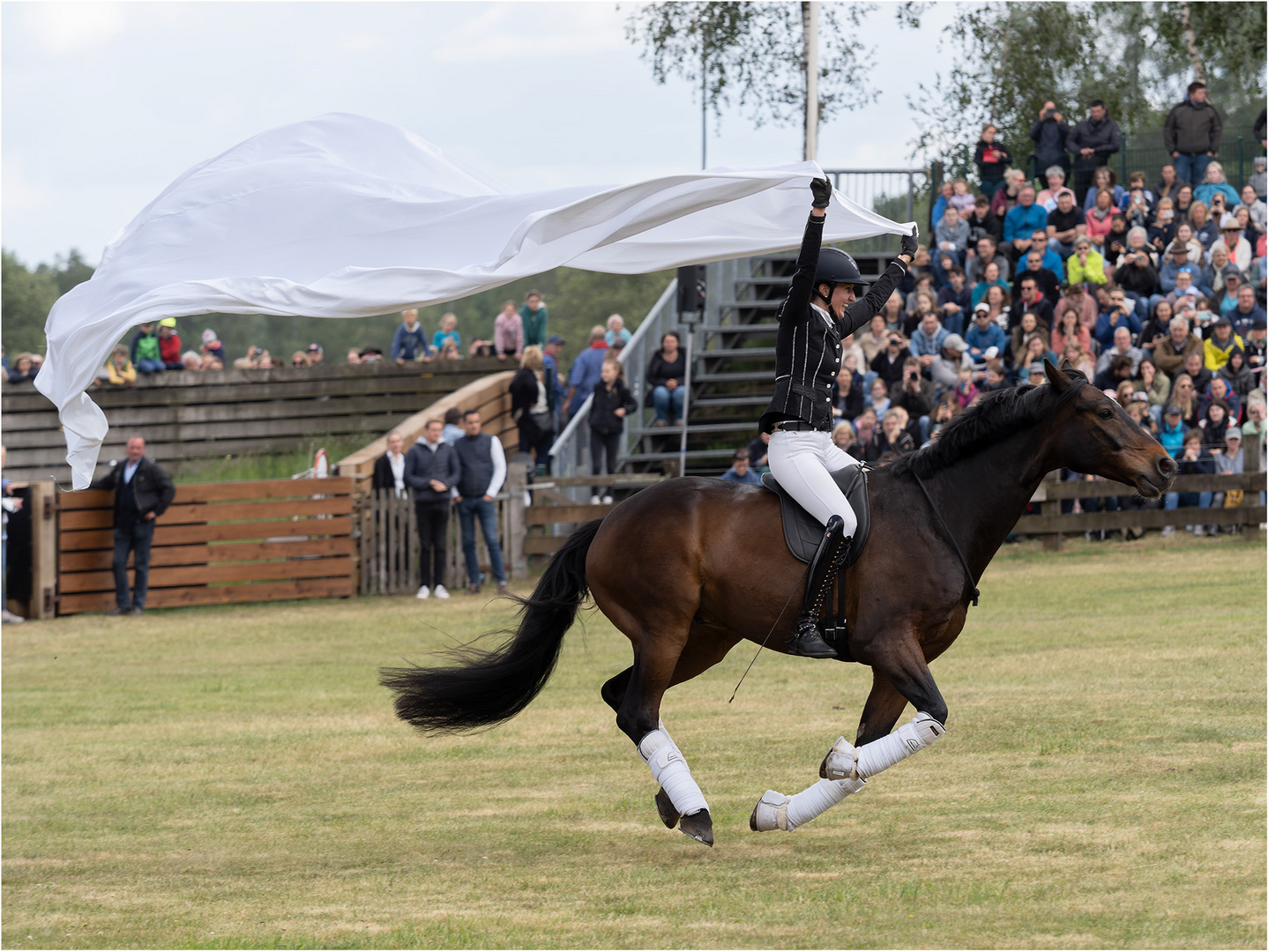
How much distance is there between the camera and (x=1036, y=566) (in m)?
17.7

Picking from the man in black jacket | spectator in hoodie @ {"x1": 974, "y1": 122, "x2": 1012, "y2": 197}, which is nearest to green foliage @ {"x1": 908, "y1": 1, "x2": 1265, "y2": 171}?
spectator in hoodie @ {"x1": 974, "y1": 122, "x2": 1012, "y2": 197}

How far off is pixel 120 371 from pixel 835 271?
1978 cm

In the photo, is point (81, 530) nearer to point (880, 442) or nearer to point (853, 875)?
point (880, 442)

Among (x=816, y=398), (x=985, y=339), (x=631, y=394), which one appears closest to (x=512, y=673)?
(x=816, y=398)

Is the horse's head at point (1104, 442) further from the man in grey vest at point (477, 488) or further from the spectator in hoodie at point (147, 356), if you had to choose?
the spectator in hoodie at point (147, 356)

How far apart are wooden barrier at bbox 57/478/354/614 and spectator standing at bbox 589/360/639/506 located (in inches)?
133

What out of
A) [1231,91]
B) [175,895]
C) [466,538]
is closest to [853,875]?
[175,895]

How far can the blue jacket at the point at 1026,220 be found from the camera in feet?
65.0

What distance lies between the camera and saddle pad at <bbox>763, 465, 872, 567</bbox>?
7.09 metres

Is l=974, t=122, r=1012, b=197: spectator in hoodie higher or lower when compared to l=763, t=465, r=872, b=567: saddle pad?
higher

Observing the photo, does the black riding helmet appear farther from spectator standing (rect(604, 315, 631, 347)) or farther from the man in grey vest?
spectator standing (rect(604, 315, 631, 347))

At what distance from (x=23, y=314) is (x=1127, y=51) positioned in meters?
39.1

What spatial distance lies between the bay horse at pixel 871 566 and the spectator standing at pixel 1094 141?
15.5 metres

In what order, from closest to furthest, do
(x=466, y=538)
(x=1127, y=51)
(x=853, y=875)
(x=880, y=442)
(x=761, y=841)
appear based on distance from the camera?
(x=853, y=875) → (x=761, y=841) → (x=880, y=442) → (x=466, y=538) → (x=1127, y=51)
